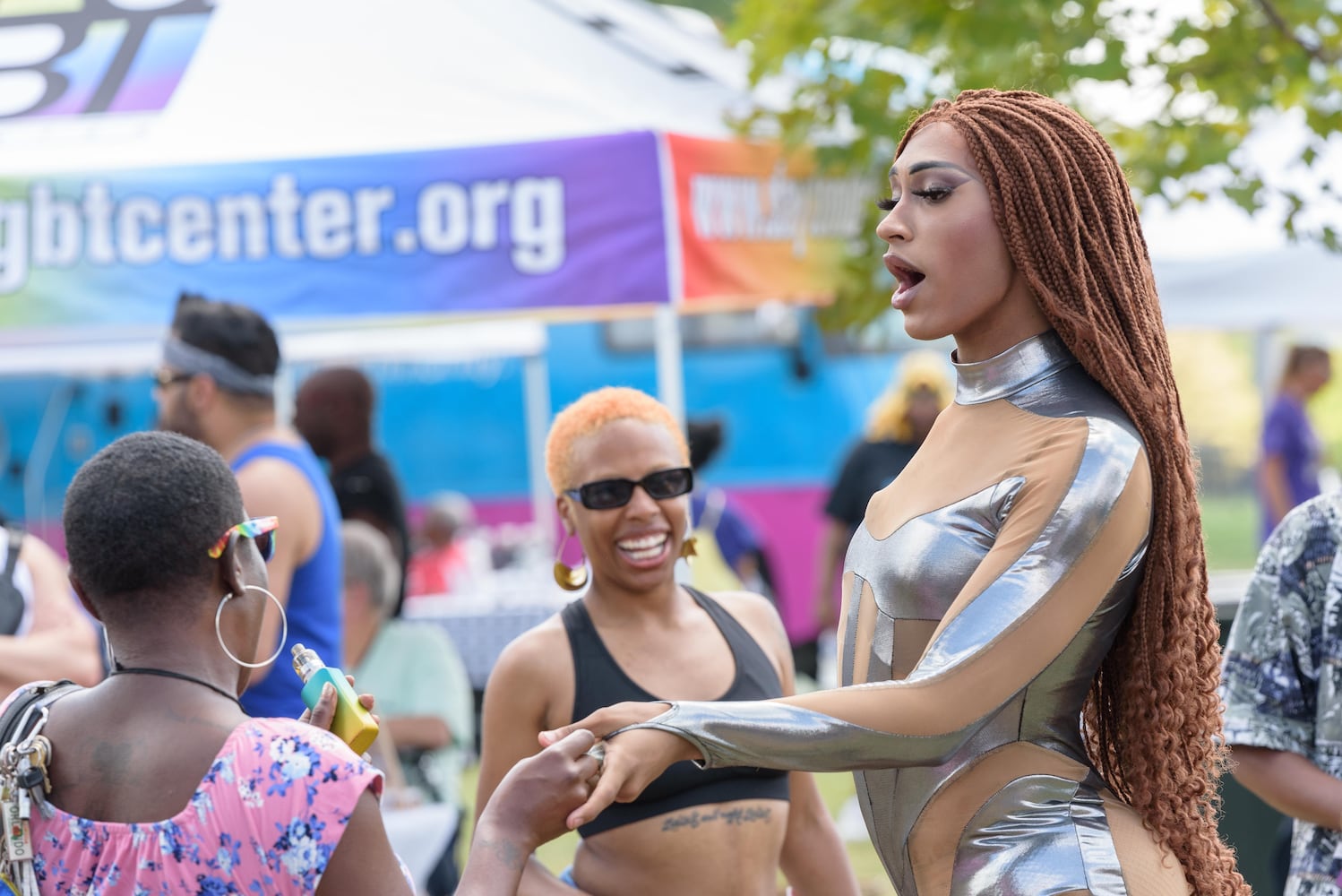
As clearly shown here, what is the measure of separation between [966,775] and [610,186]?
12.7ft

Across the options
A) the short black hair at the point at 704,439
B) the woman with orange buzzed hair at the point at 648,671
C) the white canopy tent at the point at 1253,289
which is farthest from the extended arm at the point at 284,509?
the white canopy tent at the point at 1253,289

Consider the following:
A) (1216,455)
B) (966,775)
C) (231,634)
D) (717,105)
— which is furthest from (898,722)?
(1216,455)

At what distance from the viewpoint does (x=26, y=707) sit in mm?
1998

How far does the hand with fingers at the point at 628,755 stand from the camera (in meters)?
1.66

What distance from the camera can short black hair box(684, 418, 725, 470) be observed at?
742cm

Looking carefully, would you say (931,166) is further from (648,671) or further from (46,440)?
(46,440)

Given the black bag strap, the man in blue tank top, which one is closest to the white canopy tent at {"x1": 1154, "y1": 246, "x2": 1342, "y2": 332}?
the man in blue tank top

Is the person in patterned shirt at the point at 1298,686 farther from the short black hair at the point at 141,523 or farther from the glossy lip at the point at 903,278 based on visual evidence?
the short black hair at the point at 141,523

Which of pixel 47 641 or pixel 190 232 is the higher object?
pixel 190 232

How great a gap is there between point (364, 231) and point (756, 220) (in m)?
1.64

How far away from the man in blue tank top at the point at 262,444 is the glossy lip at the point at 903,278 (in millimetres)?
2078

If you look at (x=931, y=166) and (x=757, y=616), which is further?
(x=757, y=616)

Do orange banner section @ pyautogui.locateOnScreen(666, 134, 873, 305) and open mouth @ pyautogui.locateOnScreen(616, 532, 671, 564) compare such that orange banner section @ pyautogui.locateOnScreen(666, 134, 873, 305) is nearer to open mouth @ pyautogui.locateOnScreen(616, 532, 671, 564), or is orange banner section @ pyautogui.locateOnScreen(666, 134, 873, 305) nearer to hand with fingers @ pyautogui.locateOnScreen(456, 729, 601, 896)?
open mouth @ pyautogui.locateOnScreen(616, 532, 671, 564)

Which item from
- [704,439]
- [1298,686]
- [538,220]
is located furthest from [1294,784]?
[704,439]
